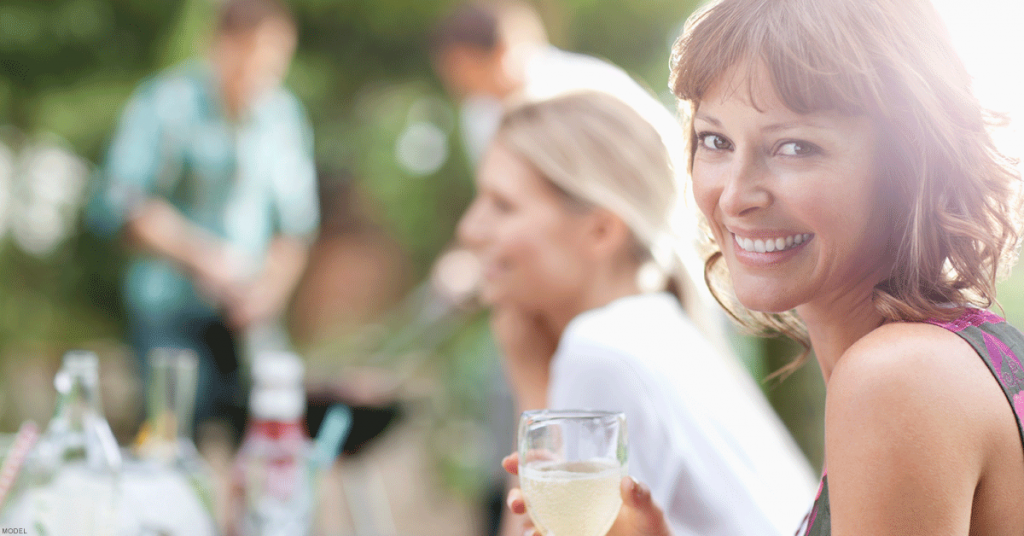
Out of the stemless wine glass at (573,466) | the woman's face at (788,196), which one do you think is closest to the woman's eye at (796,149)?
the woman's face at (788,196)

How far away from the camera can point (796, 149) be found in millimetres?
1000

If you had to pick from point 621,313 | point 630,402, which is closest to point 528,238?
point 621,313

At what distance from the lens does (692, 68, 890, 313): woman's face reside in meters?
0.98

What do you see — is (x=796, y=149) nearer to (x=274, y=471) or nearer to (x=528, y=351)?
(x=274, y=471)

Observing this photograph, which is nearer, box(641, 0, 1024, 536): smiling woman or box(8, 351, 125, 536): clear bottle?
Answer: box(641, 0, 1024, 536): smiling woman

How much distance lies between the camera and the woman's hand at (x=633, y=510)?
1184 millimetres

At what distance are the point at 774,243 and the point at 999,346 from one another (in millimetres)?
253

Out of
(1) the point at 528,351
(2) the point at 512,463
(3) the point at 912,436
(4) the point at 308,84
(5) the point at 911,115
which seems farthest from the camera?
(4) the point at 308,84

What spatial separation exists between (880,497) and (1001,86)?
1.76 feet

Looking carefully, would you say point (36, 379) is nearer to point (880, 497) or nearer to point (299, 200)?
point (299, 200)

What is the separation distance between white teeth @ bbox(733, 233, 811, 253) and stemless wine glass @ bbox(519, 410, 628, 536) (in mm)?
273

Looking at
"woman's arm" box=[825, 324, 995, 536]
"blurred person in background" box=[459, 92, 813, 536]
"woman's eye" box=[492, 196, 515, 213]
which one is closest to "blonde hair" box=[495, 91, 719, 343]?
"blurred person in background" box=[459, 92, 813, 536]

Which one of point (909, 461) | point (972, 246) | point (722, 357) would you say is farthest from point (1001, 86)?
point (722, 357)

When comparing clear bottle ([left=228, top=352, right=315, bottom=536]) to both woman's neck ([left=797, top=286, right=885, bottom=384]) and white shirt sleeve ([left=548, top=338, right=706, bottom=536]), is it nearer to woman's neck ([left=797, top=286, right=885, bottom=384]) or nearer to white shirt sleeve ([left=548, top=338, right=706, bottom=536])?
white shirt sleeve ([left=548, top=338, right=706, bottom=536])
